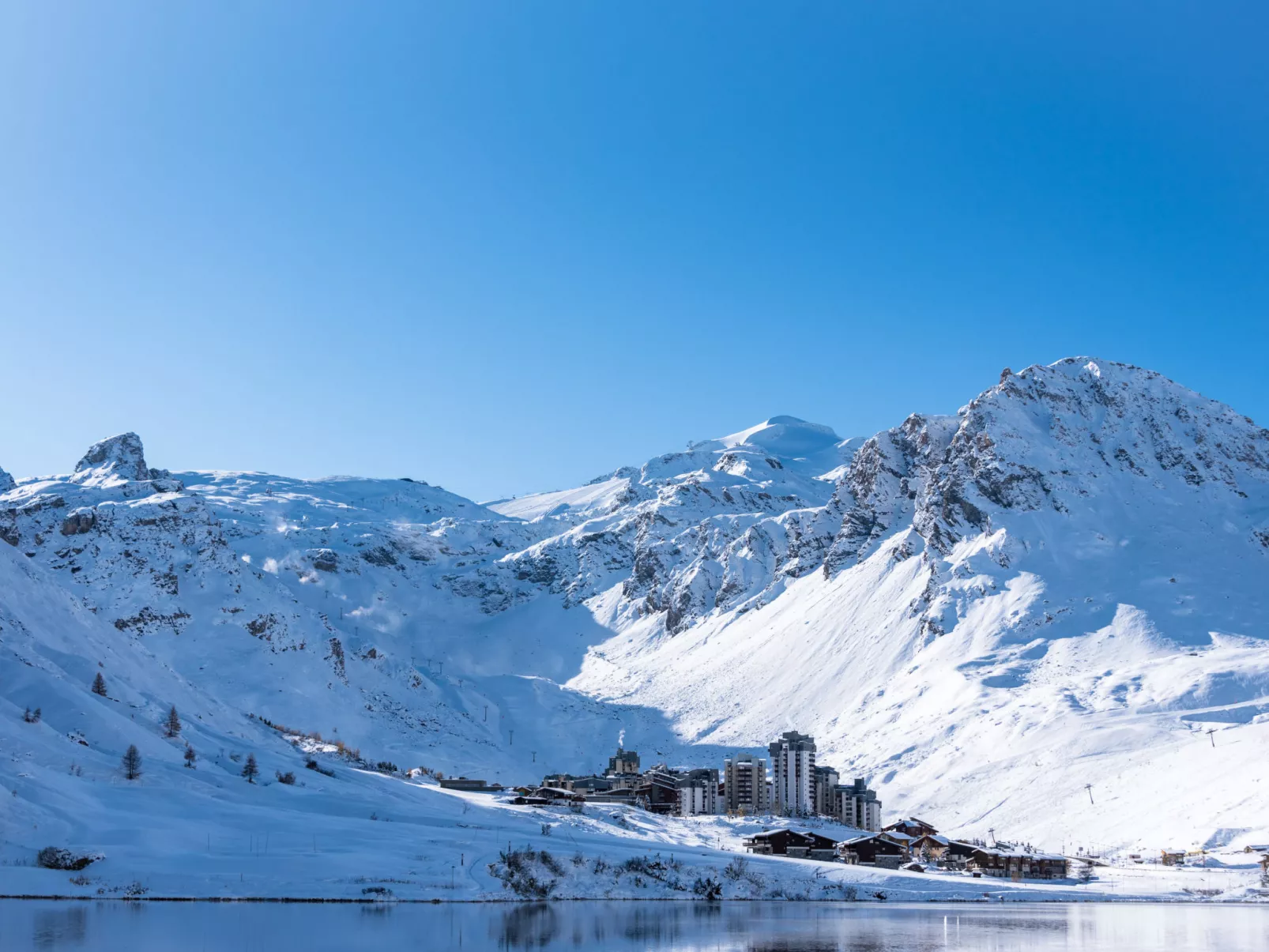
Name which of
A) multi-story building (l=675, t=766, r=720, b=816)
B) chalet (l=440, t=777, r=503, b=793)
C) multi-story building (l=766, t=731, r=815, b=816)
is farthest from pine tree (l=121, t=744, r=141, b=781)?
multi-story building (l=766, t=731, r=815, b=816)

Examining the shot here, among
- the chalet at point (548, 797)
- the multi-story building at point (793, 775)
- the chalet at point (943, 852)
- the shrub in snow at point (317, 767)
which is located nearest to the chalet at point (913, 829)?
the chalet at point (943, 852)

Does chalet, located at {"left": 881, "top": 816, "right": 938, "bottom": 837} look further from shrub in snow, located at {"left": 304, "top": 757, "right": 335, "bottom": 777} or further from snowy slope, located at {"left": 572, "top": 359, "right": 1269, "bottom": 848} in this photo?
shrub in snow, located at {"left": 304, "top": 757, "right": 335, "bottom": 777}

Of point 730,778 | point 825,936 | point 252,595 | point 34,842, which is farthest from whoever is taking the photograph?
point 252,595

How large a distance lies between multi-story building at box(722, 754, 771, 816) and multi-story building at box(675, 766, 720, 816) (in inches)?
60.1

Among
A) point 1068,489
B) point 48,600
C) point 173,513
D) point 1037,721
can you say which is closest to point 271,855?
point 48,600

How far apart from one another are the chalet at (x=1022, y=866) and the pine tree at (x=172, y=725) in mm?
59636

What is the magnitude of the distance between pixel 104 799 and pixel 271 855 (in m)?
11.5

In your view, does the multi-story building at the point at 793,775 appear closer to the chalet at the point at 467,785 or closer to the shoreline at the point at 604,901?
the chalet at the point at 467,785

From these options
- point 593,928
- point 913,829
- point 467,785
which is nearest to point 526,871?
point 593,928

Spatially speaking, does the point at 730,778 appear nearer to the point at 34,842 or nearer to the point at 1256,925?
the point at 1256,925

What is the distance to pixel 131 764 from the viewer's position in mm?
82625

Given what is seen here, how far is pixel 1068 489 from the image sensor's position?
7549 inches

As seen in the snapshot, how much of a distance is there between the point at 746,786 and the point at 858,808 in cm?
1346

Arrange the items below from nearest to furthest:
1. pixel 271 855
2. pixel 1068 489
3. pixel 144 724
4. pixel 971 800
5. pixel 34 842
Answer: pixel 34 842 → pixel 271 855 → pixel 144 724 → pixel 971 800 → pixel 1068 489
